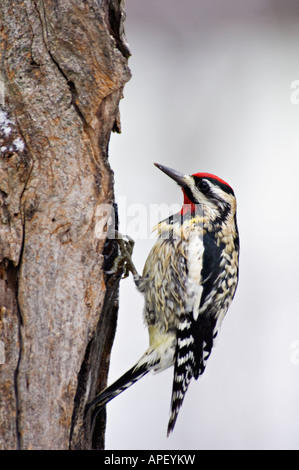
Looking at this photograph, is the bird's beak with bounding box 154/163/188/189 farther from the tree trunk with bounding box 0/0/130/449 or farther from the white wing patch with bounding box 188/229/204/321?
the tree trunk with bounding box 0/0/130/449

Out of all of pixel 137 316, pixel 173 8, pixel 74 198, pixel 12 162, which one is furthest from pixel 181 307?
pixel 173 8

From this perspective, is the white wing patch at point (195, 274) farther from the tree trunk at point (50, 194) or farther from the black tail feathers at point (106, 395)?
the tree trunk at point (50, 194)

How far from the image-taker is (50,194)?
7.14 ft

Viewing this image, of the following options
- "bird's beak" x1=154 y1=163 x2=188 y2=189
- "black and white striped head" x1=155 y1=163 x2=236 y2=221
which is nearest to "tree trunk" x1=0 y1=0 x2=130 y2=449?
"bird's beak" x1=154 y1=163 x2=188 y2=189

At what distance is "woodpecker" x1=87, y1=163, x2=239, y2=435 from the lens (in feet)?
9.31

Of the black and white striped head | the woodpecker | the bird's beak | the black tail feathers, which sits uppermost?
the bird's beak

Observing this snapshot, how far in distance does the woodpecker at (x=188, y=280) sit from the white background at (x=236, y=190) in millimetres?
1146

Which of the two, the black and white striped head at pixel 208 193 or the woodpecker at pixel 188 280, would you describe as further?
the black and white striped head at pixel 208 193

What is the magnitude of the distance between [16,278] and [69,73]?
776mm

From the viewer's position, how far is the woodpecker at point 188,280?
9.31ft

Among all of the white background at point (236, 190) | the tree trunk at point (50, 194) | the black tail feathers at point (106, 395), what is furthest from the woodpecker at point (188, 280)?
the white background at point (236, 190)

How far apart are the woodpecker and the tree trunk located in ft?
1.83

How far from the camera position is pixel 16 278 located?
6.95 feet

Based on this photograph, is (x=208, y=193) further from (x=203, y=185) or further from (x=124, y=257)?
(x=124, y=257)
